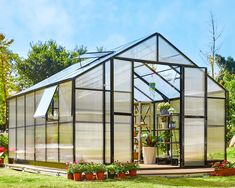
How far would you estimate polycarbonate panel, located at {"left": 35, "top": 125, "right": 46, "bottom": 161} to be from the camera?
44.2 ft

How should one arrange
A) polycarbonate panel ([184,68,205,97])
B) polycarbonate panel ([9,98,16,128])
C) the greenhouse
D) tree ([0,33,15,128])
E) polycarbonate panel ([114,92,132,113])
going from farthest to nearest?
tree ([0,33,15,128]) → polycarbonate panel ([9,98,16,128]) → polycarbonate panel ([184,68,205,97]) → polycarbonate panel ([114,92,132,113]) → the greenhouse

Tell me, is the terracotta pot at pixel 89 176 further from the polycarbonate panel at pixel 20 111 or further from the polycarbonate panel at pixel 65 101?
the polycarbonate panel at pixel 20 111

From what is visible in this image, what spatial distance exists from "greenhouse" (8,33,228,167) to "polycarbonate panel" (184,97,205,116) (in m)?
0.03

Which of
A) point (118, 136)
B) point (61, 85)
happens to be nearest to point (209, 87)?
point (118, 136)

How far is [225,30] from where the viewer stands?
2508cm

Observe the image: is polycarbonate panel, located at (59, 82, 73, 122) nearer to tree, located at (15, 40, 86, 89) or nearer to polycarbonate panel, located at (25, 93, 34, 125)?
polycarbonate panel, located at (25, 93, 34, 125)

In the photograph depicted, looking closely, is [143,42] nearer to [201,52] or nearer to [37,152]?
[37,152]

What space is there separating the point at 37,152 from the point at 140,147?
11.6 ft

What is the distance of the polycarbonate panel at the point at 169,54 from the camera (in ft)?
43.6

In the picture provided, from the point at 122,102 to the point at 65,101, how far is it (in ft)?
4.89

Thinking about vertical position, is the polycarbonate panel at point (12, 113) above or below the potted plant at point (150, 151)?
above

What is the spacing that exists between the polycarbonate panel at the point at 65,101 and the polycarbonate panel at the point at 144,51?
1697mm

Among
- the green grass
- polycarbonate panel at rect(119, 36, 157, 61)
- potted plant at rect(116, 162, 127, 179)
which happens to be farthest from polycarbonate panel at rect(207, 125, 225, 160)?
potted plant at rect(116, 162, 127, 179)

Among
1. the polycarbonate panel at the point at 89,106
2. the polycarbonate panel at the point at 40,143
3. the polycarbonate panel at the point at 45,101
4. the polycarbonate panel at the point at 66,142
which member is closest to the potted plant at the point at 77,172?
the polycarbonate panel at the point at 66,142
